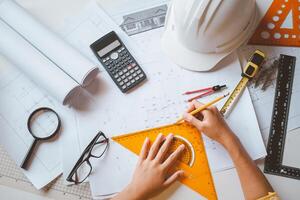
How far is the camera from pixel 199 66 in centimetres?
86

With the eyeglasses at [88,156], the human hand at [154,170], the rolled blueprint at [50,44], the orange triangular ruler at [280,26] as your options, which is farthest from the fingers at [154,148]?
the orange triangular ruler at [280,26]

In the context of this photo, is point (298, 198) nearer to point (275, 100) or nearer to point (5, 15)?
point (275, 100)

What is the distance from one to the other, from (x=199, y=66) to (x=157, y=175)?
281 mm

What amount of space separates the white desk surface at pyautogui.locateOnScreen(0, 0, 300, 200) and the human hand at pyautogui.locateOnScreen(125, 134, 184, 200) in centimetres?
11

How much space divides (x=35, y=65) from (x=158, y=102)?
0.30 meters

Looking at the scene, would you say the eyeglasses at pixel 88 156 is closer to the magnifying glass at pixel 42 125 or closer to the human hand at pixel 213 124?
the magnifying glass at pixel 42 125

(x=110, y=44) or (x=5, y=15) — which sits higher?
(x=5, y=15)

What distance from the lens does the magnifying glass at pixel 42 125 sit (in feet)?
2.82

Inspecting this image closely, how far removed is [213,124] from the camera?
810 mm

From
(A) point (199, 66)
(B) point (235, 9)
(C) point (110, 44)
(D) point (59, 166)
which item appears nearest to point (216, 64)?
(A) point (199, 66)

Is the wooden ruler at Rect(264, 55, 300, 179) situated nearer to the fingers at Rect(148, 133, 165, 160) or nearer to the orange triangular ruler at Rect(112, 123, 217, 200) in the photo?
the orange triangular ruler at Rect(112, 123, 217, 200)

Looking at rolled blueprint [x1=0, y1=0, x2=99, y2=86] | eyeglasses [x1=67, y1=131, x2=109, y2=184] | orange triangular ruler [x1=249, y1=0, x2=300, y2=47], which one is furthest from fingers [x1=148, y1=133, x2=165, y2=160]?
orange triangular ruler [x1=249, y1=0, x2=300, y2=47]

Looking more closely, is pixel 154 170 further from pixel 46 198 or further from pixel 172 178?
pixel 46 198

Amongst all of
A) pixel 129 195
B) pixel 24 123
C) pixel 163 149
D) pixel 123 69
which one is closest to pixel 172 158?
pixel 163 149
